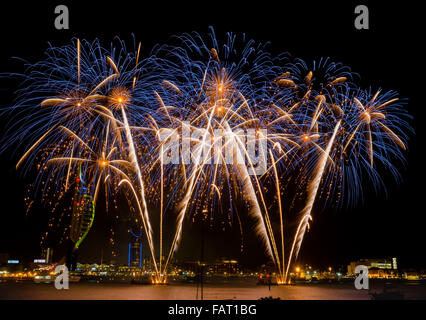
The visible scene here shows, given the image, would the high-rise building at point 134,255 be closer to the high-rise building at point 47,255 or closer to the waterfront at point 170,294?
the high-rise building at point 47,255

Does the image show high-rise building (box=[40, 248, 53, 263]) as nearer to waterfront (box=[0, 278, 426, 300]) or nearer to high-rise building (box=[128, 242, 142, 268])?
high-rise building (box=[128, 242, 142, 268])

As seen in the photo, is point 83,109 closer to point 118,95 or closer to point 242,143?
point 118,95

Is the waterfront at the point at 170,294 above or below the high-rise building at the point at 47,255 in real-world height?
above

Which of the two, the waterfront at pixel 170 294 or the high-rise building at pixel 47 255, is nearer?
the waterfront at pixel 170 294

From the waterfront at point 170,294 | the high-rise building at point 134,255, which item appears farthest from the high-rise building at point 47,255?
the waterfront at point 170,294

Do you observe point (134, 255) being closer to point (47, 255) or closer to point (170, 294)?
point (47, 255)

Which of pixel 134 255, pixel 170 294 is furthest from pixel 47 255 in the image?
pixel 170 294

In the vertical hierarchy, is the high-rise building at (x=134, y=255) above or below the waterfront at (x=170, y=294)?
below

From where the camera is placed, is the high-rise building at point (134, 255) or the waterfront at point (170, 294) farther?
the high-rise building at point (134, 255)

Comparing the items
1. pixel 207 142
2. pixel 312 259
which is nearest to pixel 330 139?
pixel 207 142

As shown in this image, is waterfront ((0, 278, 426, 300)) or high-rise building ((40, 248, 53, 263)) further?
high-rise building ((40, 248, 53, 263))

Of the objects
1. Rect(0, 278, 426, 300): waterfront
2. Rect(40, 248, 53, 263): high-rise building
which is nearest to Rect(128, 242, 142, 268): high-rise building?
Rect(40, 248, 53, 263): high-rise building
